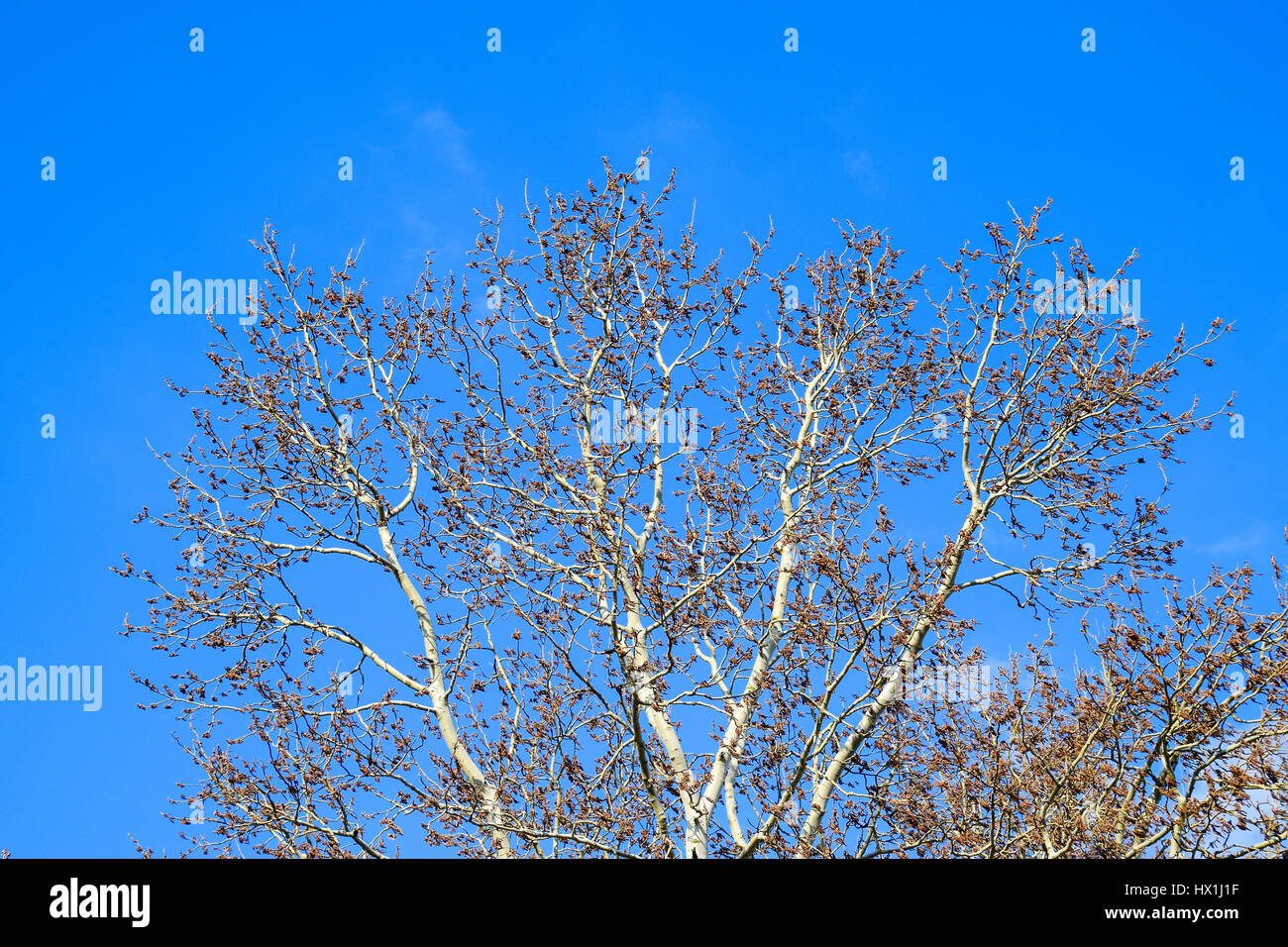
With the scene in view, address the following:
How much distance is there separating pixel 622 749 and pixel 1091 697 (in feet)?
17.5

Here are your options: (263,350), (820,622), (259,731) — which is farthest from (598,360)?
(259,731)

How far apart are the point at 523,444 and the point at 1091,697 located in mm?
7328

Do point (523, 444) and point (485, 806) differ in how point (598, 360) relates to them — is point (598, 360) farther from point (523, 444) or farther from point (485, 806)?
point (485, 806)

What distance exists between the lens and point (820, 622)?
9.96 metres
